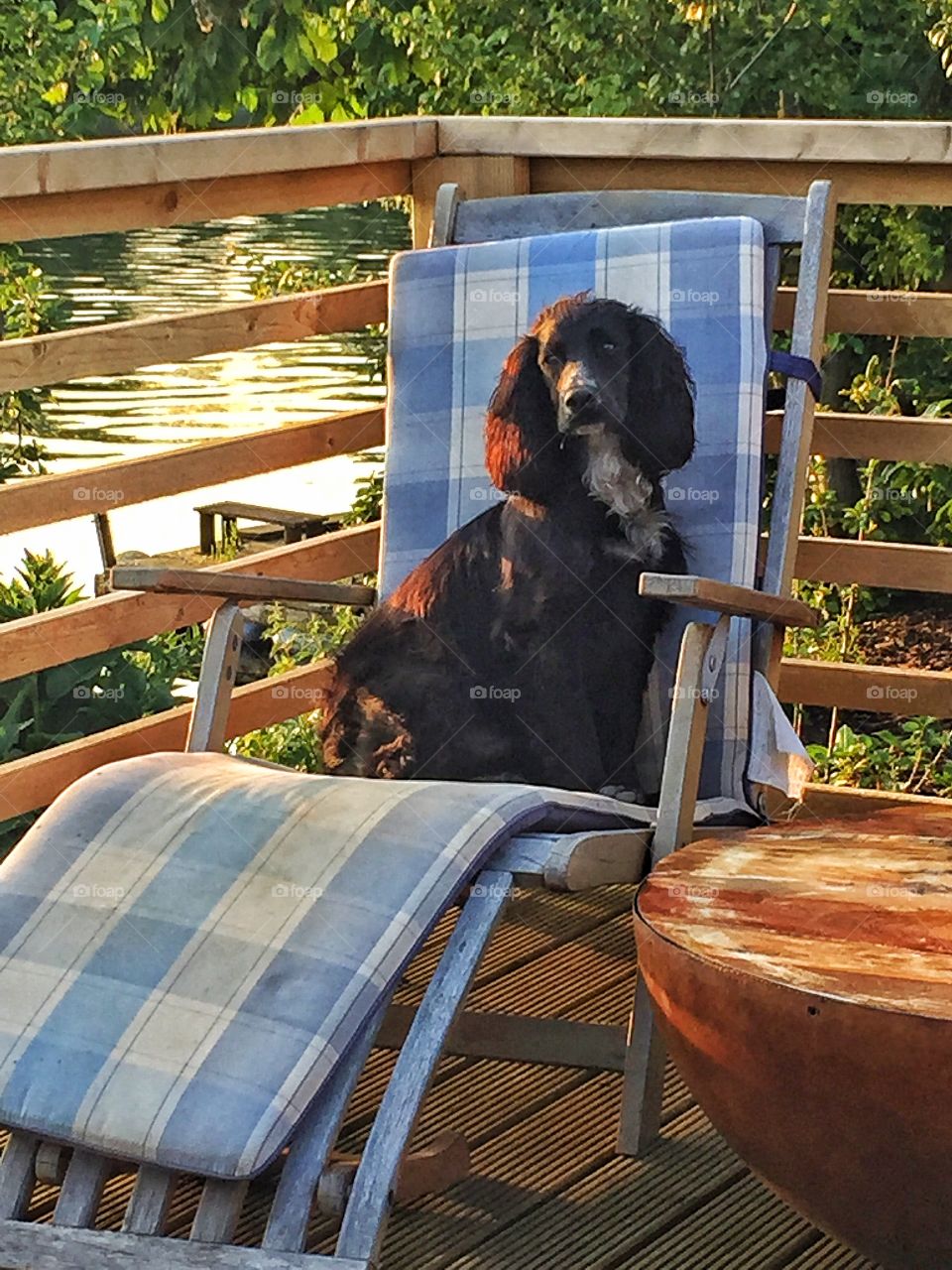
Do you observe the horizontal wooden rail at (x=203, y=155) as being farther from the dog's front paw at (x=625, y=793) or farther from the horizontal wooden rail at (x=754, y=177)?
the dog's front paw at (x=625, y=793)

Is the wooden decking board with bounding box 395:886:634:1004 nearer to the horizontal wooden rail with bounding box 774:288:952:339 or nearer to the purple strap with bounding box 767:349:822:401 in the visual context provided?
the purple strap with bounding box 767:349:822:401

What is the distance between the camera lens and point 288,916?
1.93 metres

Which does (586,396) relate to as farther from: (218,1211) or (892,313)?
(218,1211)

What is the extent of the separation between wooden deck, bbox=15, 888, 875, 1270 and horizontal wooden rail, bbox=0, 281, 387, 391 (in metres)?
1.09

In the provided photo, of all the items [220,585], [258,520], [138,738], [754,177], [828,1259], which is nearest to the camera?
[828,1259]

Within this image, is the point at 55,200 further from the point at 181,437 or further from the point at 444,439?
the point at 181,437

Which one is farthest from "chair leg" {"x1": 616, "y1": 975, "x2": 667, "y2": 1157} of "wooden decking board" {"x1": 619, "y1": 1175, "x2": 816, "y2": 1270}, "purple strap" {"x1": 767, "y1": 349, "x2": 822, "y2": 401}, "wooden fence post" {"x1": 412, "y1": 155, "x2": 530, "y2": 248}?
"wooden fence post" {"x1": 412, "y1": 155, "x2": 530, "y2": 248}

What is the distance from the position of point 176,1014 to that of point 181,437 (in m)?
8.56

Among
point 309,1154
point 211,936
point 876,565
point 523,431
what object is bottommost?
point 309,1154

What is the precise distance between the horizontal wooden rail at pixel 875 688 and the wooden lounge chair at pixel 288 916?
664mm

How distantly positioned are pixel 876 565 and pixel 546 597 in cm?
82

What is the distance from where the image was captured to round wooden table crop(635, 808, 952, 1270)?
1586 mm

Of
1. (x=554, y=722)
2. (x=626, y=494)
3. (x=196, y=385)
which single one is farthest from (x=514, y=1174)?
(x=196, y=385)

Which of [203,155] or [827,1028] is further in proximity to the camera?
[203,155]
